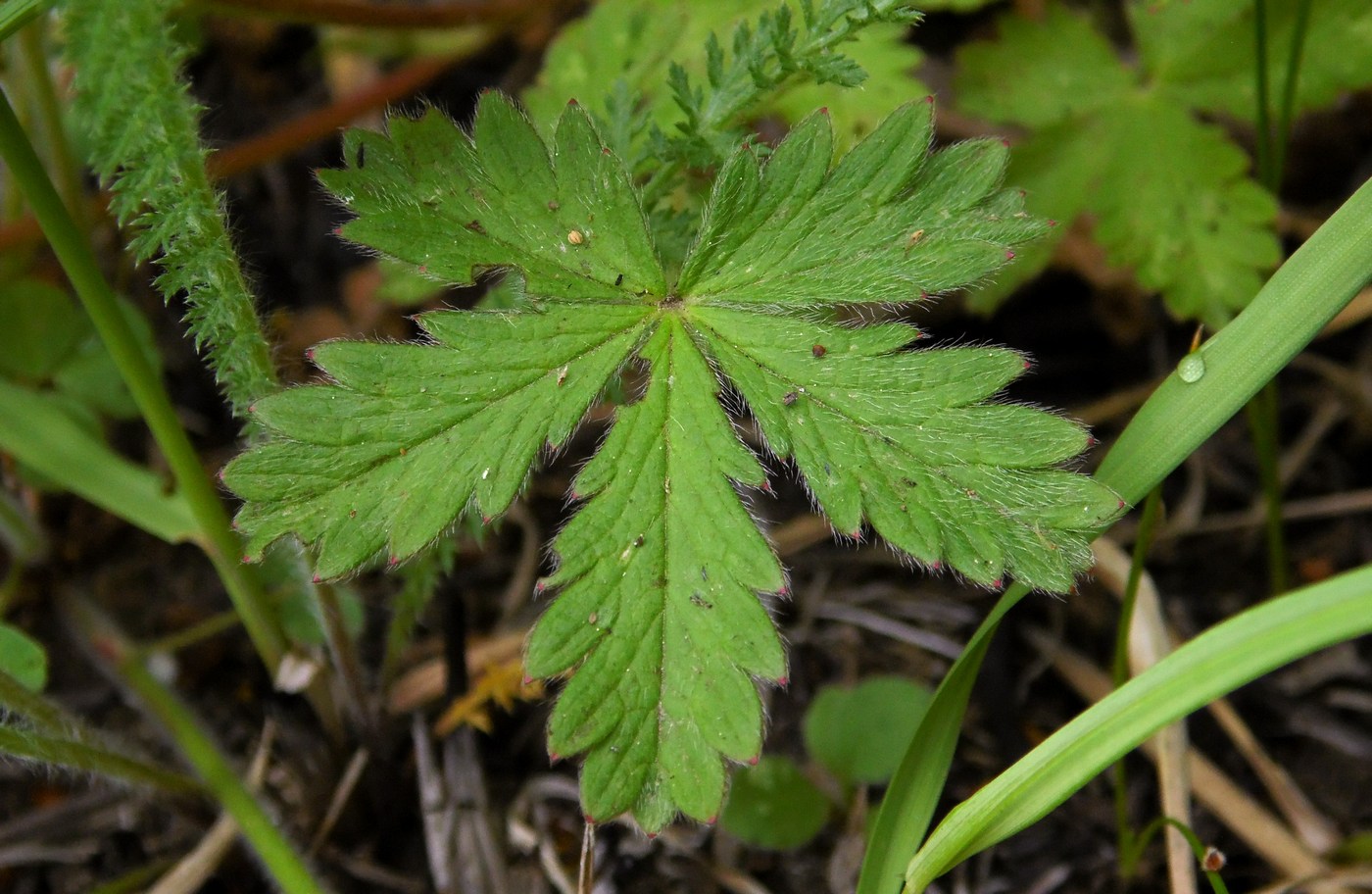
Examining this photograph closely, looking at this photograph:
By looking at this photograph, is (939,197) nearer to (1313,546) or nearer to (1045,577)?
(1045,577)

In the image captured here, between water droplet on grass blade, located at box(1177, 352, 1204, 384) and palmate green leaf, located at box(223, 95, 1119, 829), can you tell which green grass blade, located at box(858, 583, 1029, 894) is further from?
water droplet on grass blade, located at box(1177, 352, 1204, 384)

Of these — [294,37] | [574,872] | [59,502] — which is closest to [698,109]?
[574,872]

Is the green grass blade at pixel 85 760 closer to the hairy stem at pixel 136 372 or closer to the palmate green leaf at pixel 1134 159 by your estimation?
the hairy stem at pixel 136 372

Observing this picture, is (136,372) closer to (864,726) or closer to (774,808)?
(774,808)

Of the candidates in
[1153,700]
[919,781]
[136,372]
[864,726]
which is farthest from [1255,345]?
[136,372]

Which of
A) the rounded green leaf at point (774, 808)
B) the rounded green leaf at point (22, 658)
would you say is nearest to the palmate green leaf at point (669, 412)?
the rounded green leaf at point (22, 658)

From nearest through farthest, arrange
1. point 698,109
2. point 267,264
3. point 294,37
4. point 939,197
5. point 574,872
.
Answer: point 939,197 → point 698,109 → point 574,872 → point 267,264 → point 294,37
